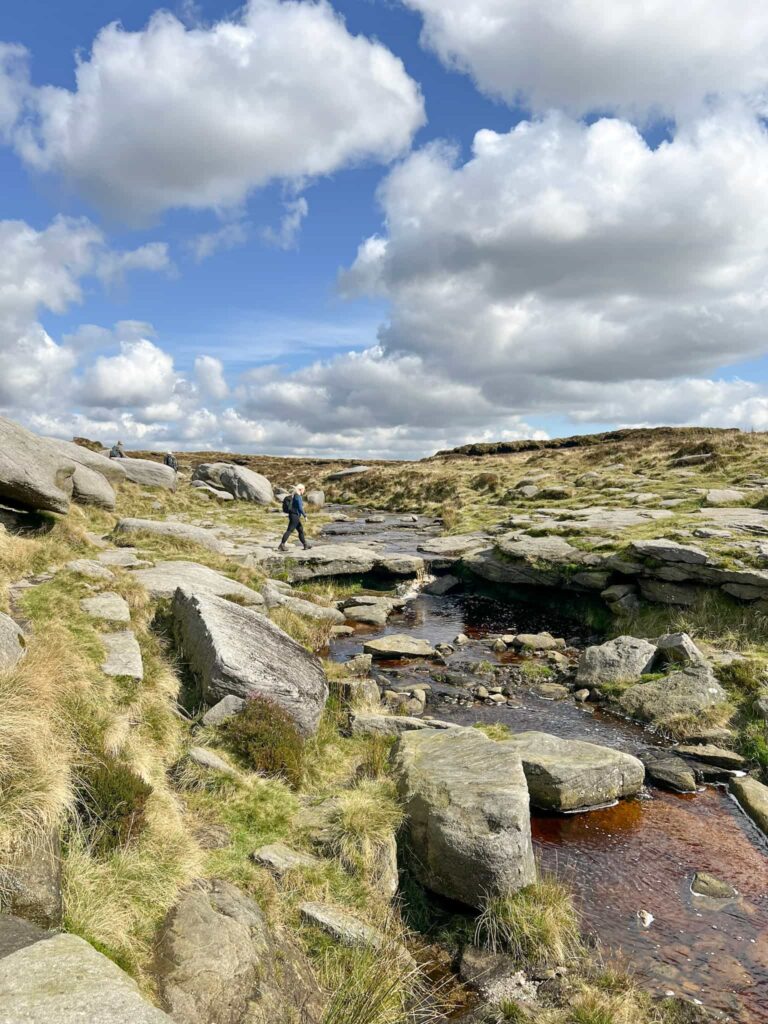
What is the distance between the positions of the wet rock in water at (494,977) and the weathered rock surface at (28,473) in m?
15.9

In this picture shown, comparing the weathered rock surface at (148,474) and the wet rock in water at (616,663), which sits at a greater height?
the weathered rock surface at (148,474)

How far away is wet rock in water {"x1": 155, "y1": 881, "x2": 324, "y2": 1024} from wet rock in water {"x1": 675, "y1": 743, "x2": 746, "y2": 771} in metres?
9.31

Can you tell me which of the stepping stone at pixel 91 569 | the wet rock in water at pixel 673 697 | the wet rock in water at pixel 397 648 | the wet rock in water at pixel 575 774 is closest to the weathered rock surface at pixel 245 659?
the stepping stone at pixel 91 569

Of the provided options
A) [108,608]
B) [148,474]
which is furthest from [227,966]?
[148,474]

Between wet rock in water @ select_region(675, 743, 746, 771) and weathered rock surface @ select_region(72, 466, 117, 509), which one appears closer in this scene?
wet rock in water @ select_region(675, 743, 746, 771)

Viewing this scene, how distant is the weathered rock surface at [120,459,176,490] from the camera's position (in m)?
41.8

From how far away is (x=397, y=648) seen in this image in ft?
62.5

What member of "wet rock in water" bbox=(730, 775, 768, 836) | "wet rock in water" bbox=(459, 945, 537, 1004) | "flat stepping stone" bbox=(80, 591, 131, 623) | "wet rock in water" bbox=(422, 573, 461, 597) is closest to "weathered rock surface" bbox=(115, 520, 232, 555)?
"wet rock in water" bbox=(422, 573, 461, 597)

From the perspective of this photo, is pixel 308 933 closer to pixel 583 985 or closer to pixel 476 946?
pixel 476 946

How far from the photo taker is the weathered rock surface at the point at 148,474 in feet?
137

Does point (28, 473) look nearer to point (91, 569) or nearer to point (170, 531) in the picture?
point (91, 569)

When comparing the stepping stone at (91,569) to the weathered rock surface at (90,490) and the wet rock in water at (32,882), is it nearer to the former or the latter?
the wet rock in water at (32,882)

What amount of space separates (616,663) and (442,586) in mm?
11011

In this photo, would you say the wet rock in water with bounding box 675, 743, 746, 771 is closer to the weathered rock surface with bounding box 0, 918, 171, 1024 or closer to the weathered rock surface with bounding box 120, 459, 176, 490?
the weathered rock surface with bounding box 0, 918, 171, 1024
